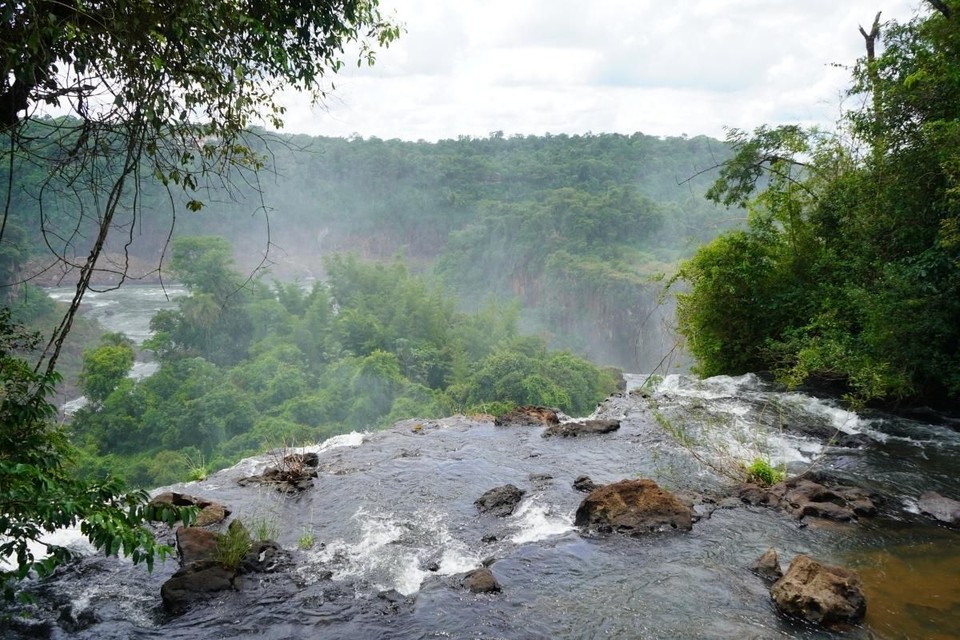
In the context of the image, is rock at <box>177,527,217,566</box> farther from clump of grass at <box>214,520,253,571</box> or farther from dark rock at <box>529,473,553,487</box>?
dark rock at <box>529,473,553,487</box>

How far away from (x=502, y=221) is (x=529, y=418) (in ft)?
162

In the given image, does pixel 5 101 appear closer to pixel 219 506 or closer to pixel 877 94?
pixel 219 506

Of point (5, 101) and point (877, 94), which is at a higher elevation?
point (877, 94)

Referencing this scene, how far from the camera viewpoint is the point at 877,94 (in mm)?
10258

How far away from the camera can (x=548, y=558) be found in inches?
245

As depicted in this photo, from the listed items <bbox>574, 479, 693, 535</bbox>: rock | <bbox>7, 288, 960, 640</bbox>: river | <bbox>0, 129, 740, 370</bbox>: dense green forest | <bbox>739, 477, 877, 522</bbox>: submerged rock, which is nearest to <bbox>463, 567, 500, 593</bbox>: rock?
<bbox>7, 288, 960, 640</bbox>: river

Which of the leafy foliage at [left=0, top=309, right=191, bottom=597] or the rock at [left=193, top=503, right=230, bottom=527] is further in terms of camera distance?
the rock at [left=193, top=503, right=230, bottom=527]

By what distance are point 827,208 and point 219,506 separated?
37.4 feet

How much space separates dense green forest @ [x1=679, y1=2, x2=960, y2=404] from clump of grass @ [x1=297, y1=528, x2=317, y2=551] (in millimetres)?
8091

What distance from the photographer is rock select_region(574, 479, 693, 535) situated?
21.9 feet

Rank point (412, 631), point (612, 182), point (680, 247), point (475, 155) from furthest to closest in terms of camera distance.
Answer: point (475, 155), point (612, 182), point (680, 247), point (412, 631)

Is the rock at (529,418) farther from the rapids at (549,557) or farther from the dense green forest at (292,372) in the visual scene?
the dense green forest at (292,372)

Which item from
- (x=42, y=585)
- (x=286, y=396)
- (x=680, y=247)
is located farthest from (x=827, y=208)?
(x=680, y=247)

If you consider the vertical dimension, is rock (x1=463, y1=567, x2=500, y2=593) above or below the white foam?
above
